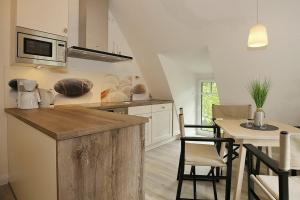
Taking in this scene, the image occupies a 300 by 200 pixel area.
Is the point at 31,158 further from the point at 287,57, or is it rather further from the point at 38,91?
the point at 287,57

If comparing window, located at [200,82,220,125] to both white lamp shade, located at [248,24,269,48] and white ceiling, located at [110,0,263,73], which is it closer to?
white ceiling, located at [110,0,263,73]

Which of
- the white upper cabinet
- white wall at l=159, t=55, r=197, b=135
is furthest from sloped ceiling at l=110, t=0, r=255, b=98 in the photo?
the white upper cabinet

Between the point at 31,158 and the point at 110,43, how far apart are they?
97.9 inches

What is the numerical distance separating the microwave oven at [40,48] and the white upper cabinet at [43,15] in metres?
0.06

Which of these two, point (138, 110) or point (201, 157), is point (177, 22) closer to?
point (138, 110)

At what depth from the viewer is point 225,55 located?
113 inches

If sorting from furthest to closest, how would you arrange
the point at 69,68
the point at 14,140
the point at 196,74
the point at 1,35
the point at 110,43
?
the point at 196,74 → the point at 110,43 → the point at 69,68 → the point at 1,35 → the point at 14,140

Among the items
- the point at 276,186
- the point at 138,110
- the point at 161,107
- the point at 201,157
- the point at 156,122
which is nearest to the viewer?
the point at 276,186

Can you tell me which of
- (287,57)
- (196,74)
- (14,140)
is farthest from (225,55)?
(14,140)

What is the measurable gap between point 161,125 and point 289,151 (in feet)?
9.12

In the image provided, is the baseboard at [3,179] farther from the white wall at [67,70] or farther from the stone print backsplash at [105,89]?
the stone print backsplash at [105,89]

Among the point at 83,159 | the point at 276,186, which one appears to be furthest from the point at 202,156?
the point at 83,159

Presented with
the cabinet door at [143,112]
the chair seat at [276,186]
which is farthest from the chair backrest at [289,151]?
the cabinet door at [143,112]

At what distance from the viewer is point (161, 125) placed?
3.72 m
